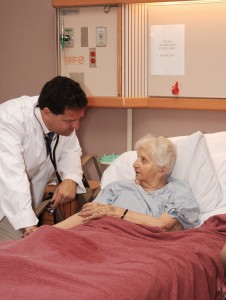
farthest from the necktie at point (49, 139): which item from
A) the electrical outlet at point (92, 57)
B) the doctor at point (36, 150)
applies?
the electrical outlet at point (92, 57)

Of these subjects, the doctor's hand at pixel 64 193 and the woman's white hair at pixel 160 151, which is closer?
the woman's white hair at pixel 160 151

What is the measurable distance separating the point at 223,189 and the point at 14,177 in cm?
110

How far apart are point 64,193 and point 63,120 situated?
0.43 m

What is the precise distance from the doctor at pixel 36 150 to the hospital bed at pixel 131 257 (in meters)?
0.34

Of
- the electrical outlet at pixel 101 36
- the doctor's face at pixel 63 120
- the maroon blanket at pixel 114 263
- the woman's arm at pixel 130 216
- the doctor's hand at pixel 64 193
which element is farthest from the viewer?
the electrical outlet at pixel 101 36

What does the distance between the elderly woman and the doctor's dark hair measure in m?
0.42

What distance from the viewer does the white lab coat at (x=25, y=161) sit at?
247 cm

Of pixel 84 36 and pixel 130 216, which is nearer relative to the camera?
pixel 130 216

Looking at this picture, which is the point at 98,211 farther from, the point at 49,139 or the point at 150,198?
the point at 49,139

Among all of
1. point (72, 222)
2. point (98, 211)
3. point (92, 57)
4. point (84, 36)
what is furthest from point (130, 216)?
point (84, 36)

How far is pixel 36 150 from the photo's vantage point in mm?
2738

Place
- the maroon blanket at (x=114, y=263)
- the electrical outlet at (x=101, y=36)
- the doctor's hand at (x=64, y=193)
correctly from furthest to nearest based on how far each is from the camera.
Result: the electrical outlet at (x=101, y=36), the doctor's hand at (x=64, y=193), the maroon blanket at (x=114, y=263)

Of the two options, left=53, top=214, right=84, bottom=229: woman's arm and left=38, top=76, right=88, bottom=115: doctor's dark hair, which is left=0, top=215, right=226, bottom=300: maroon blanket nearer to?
left=53, top=214, right=84, bottom=229: woman's arm

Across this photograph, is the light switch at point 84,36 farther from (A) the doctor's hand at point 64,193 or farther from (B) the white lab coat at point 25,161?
(A) the doctor's hand at point 64,193
